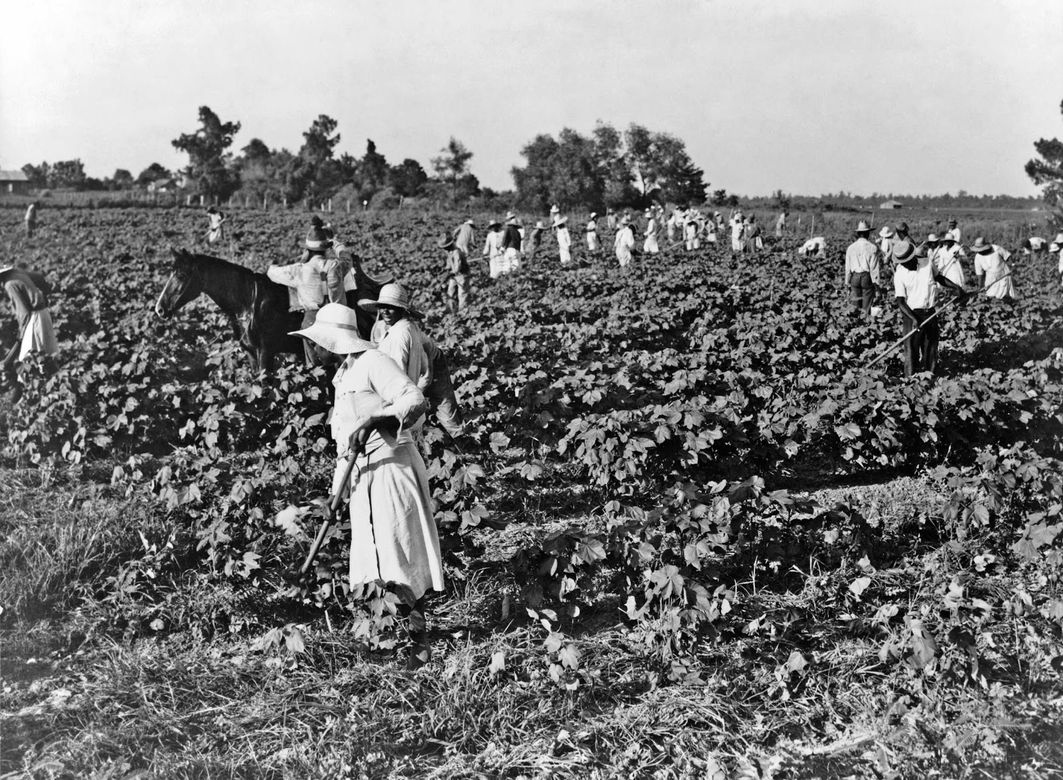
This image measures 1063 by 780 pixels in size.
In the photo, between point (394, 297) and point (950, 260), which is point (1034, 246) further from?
point (394, 297)

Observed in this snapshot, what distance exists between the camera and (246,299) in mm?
8461

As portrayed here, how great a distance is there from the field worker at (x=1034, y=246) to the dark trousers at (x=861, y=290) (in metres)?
13.9

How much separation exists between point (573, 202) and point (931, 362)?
3724 centimetres

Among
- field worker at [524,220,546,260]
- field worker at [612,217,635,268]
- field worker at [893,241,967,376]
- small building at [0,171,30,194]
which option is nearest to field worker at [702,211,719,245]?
field worker at [524,220,546,260]

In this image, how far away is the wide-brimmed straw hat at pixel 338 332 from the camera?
3859 millimetres

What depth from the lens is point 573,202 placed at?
148ft

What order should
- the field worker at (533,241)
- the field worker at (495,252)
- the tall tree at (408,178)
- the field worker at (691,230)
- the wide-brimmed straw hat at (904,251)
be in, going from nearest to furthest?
the wide-brimmed straw hat at (904,251)
the field worker at (495,252)
the field worker at (533,241)
the field worker at (691,230)
the tall tree at (408,178)

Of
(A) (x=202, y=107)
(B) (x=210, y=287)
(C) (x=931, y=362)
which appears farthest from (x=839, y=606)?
(A) (x=202, y=107)

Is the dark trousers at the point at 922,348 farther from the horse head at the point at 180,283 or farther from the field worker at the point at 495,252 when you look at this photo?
the field worker at the point at 495,252

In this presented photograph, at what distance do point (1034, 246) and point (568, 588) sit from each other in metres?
23.6

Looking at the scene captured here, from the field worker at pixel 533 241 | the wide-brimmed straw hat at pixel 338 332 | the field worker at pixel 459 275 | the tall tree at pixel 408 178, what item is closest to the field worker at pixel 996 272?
the field worker at pixel 459 275

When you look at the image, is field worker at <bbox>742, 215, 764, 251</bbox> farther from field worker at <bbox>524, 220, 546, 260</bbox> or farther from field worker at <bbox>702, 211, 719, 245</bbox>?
field worker at <bbox>524, 220, 546, 260</bbox>

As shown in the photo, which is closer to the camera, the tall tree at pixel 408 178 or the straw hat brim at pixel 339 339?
the straw hat brim at pixel 339 339

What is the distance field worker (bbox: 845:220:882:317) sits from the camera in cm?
1184
